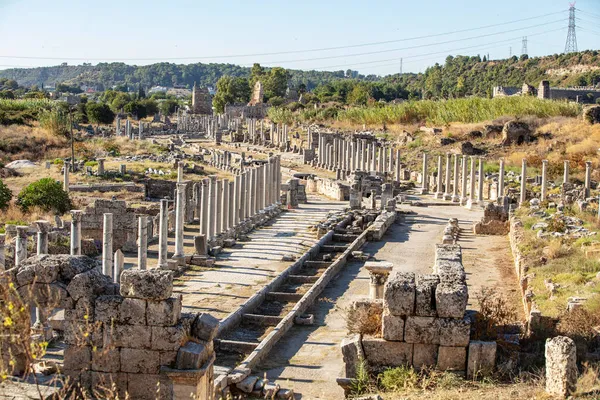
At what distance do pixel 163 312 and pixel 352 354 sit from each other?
2.77 meters

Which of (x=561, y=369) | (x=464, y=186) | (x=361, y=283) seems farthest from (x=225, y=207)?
(x=561, y=369)

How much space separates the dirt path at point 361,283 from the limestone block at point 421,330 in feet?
6.01

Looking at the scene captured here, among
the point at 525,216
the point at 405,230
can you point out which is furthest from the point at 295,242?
the point at 525,216

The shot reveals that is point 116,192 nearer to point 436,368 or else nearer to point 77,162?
point 77,162

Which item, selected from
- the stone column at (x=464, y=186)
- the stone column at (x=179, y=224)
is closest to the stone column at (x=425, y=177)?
the stone column at (x=464, y=186)

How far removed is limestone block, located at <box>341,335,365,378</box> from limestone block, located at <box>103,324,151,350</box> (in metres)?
2.80

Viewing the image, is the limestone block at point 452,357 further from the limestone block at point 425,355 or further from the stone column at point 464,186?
the stone column at point 464,186

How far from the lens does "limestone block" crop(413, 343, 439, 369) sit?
12.2 meters

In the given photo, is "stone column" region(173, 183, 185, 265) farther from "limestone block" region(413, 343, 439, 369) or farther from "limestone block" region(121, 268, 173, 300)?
"limestone block" region(413, 343, 439, 369)

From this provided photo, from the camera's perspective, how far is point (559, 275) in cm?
1897

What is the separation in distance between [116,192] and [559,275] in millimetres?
26438

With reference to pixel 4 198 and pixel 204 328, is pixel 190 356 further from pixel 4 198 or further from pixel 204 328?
pixel 4 198

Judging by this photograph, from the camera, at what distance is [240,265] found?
25.6 meters

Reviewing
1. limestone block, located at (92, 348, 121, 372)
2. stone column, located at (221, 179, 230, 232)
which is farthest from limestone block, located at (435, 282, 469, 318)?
stone column, located at (221, 179, 230, 232)
